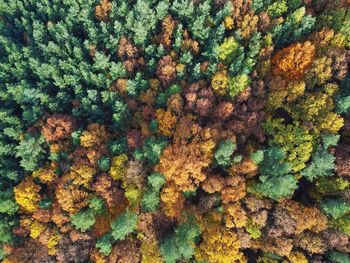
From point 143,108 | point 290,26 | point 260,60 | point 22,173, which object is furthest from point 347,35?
point 22,173

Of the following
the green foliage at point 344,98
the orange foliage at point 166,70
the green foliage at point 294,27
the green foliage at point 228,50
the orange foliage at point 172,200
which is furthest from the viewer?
the green foliage at point 294,27

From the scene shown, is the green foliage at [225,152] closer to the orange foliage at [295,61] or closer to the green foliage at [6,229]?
the orange foliage at [295,61]

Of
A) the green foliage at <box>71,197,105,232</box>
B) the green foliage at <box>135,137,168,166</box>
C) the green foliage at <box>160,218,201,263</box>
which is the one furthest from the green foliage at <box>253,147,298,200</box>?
the green foliage at <box>71,197,105,232</box>

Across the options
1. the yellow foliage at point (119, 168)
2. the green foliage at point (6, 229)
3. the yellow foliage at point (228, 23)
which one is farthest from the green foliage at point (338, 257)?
the green foliage at point (6, 229)

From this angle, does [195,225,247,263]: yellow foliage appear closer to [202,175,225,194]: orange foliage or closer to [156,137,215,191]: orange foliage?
[202,175,225,194]: orange foliage

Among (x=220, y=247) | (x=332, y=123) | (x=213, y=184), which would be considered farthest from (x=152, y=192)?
(x=332, y=123)

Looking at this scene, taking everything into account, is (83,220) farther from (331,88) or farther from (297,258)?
(331,88)
